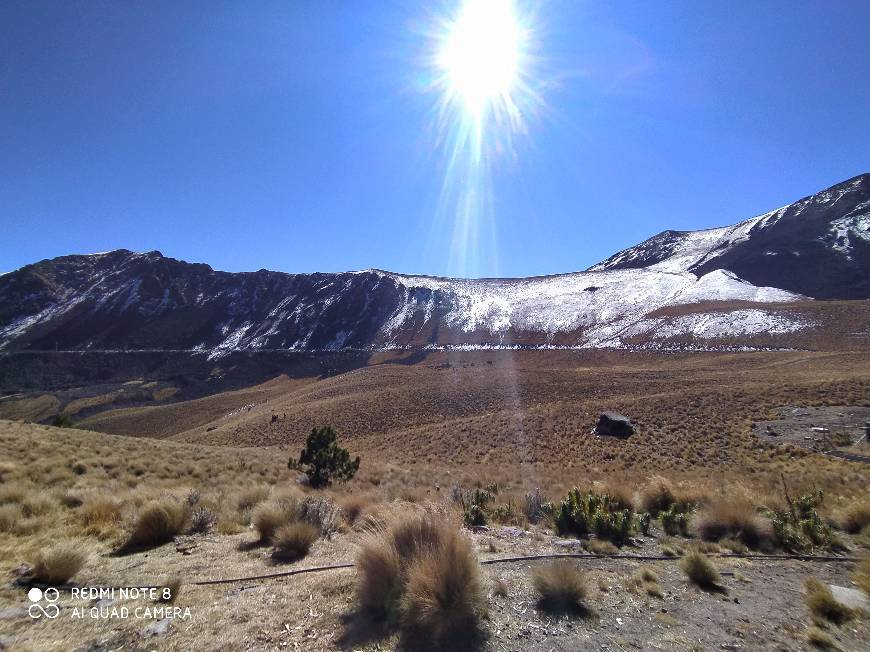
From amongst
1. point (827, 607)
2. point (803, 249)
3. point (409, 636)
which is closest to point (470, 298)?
point (803, 249)

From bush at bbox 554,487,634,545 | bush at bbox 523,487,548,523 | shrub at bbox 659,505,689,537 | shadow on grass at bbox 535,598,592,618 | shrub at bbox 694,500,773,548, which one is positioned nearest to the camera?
shadow on grass at bbox 535,598,592,618

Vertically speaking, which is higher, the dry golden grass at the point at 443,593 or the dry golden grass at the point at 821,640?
the dry golden grass at the point at 443,593

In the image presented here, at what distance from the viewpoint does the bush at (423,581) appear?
147 inches

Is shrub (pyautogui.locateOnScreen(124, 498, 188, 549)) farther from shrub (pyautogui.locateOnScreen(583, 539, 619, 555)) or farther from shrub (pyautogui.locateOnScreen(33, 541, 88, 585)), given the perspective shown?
shrub (pyautogui.locateOnScreen(583, 539, 619, 555))

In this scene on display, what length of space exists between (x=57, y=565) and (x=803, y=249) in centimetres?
13338

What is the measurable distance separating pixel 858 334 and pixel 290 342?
108m

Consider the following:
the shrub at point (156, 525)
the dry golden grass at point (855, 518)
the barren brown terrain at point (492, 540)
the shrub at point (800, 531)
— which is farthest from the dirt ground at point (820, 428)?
the shrub at point (156, 525)

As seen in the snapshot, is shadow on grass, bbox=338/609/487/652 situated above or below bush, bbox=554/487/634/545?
above

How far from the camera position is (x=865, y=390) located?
2392 centimetres

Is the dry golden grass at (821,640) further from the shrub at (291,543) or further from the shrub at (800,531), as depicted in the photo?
the shrub at (291,543)

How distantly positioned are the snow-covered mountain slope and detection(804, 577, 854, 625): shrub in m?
106

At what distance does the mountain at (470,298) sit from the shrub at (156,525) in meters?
64.6

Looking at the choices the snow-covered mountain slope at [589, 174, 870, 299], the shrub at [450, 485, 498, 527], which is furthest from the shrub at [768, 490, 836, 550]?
the snow-covered mountain slope at [589, 174, 870, 299]

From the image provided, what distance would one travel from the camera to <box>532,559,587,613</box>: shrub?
4.27 m
